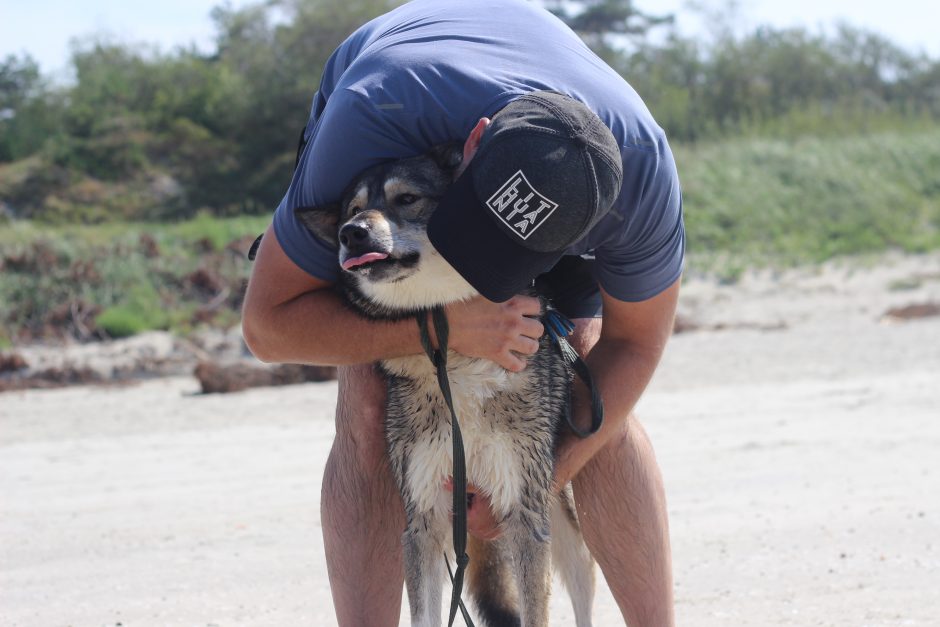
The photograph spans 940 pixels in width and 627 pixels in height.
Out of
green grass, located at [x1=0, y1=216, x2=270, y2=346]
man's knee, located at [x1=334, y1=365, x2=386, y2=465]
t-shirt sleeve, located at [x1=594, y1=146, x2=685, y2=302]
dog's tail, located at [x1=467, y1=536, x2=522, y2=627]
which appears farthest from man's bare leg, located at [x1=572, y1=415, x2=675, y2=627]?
green grass, located at [x1=0, y1=216, x2=270, y2=346]

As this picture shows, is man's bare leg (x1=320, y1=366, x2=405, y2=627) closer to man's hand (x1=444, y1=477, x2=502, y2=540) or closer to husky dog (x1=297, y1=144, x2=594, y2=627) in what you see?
husky dog (x1=297, y1=144, x2=594, y2=627)

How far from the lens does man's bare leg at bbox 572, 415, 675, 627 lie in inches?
128

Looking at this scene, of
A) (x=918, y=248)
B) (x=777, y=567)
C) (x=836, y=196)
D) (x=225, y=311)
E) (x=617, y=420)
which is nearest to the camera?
(x=617, y=420)

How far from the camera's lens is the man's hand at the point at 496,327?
9.76ft

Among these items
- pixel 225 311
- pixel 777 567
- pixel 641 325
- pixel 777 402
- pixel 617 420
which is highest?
pixel 641 325

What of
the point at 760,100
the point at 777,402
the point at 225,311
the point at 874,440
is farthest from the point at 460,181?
the point at 760,100

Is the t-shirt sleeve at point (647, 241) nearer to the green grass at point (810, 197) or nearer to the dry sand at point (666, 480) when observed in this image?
the dry sand at point (666, 480)

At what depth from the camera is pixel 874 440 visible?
655 centimetres

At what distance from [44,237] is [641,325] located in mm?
11792

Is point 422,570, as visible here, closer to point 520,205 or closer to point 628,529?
point 628,529

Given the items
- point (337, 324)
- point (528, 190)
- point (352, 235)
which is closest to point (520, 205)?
point (528, 190)

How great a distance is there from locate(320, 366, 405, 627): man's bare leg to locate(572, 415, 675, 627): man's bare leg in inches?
23.3

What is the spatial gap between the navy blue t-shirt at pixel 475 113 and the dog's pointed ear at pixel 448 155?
23mm

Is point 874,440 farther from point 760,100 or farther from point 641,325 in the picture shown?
point 760,100
